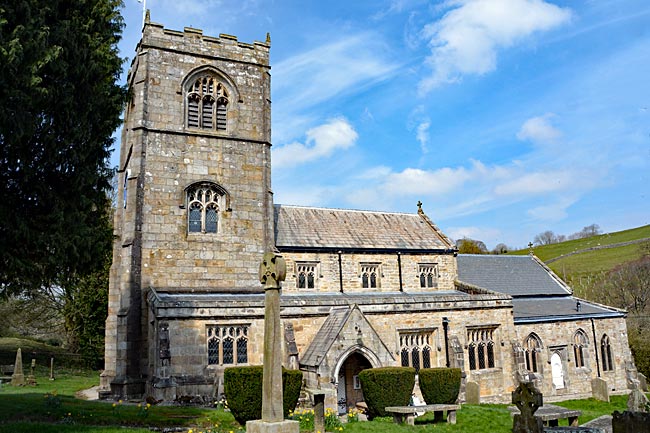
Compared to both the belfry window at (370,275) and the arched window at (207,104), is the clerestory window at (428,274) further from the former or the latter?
the arched window at (207,104)

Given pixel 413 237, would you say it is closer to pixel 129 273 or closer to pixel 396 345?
pixel 396 345

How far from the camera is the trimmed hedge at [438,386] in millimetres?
19359

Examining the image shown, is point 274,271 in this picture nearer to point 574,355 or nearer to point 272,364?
point 272,364

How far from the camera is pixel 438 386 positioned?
1939 centimetres

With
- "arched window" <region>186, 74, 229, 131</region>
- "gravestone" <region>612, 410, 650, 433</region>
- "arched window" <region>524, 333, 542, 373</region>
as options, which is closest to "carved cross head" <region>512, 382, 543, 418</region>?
"gravestone" <region>612, 410, 650, 433</region>

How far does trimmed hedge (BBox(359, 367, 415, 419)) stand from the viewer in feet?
57.8

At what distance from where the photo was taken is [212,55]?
2459 centimetres

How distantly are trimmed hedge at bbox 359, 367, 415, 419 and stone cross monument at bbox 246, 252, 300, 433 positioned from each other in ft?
27.8

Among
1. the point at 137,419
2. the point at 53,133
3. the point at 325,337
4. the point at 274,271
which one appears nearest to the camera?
the point at 274,271

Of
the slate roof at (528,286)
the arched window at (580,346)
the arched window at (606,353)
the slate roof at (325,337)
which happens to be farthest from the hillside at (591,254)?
the slate roof at (325,337)

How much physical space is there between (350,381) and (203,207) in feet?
32.6

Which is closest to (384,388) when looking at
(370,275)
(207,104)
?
(370,275)

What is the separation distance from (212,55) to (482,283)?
19860mm

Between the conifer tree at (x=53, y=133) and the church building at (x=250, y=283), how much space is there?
5.89m
